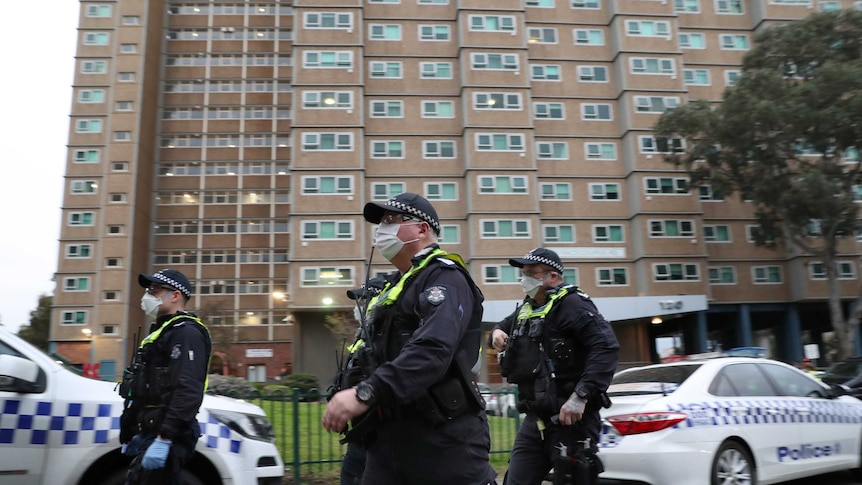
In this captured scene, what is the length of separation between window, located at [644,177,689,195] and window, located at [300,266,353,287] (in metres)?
18.5

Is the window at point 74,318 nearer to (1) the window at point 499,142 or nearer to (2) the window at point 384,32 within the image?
(2) the window at point 384,32

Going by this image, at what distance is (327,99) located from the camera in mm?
39688

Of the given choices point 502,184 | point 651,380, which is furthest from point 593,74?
point 651,380

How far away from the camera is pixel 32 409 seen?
14.1 ft

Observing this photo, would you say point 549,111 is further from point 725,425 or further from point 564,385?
point 564,385

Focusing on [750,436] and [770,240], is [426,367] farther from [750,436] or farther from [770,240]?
[770,240]

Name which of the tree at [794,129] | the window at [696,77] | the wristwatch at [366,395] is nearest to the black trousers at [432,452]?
the wristwatch at [366,395]

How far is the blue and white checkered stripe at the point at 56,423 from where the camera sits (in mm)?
4227

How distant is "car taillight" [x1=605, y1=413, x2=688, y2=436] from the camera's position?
18.0 feet

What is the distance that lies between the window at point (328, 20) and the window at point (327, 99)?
4364mm

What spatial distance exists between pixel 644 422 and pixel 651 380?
82 centimetres

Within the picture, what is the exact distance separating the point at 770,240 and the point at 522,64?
17475 millimetres

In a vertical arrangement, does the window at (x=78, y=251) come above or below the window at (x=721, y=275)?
above

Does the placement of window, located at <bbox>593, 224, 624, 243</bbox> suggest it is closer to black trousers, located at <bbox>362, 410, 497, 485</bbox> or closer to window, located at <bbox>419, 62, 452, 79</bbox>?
window, located at <bbox>419, 62, 452, 79</bbox>
